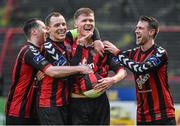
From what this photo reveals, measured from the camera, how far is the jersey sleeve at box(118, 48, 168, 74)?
22.0ft

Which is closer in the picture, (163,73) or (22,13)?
(163,73)

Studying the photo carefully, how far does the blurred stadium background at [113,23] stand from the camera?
39.6 ft

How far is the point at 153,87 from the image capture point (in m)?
6.81

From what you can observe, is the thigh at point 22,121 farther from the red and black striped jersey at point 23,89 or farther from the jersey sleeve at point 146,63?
the jersey sleeve at point 146,63

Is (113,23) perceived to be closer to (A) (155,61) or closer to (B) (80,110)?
(A) (155,61)

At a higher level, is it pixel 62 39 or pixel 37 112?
pixel 62 39

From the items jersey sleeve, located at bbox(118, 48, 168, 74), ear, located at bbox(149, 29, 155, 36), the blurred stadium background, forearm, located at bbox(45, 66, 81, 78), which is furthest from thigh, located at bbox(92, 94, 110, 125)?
the blurred stadium background

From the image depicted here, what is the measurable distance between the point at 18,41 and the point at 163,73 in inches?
315

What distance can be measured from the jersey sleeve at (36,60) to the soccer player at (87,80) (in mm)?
325

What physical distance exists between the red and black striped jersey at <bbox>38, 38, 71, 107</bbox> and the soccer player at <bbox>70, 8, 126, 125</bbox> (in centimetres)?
9

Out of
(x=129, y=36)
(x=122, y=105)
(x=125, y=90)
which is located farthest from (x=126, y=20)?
(x=122, y=105)

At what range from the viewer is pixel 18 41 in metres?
14.3

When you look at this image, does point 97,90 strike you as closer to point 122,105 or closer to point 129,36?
point 122,105

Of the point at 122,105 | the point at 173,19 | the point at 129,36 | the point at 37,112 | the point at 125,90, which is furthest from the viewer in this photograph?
the point at 173,19
